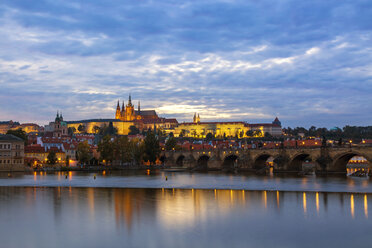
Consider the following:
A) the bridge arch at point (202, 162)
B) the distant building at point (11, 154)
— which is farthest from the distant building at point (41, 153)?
the bridge arch at point (202, 162)

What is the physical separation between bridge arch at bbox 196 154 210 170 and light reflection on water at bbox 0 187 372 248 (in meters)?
58.0

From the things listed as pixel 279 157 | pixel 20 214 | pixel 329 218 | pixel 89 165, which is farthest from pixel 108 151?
pixel 329 218

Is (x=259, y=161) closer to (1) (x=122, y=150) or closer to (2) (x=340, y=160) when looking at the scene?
(2) (x=340, y=160)

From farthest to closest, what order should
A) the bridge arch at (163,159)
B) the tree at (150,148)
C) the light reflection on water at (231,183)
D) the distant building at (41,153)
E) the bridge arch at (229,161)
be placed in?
the bridge arch at (163,159) < the tree at (150,148) < the bridge arch at (229,161) < the distant building at (41,153) < the light reflection on water at (231,183)

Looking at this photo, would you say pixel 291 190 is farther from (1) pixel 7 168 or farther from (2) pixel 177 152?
(2) pixel 177 152

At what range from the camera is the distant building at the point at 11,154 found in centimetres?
7650

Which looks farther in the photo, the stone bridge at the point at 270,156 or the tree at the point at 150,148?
the tree at the point at 150,148

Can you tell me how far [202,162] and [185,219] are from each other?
253 feet

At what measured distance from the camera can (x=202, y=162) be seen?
10431 centimetres

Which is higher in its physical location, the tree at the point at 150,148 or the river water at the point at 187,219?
the tree at the point at 150,148

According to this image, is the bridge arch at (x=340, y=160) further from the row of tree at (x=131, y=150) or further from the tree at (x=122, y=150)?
the tree at (x=122, y=150)

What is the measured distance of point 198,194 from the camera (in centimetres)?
4084

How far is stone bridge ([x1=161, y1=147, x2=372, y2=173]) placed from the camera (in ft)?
216

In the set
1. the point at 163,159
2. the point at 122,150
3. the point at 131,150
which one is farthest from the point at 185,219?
the point at 163,159
